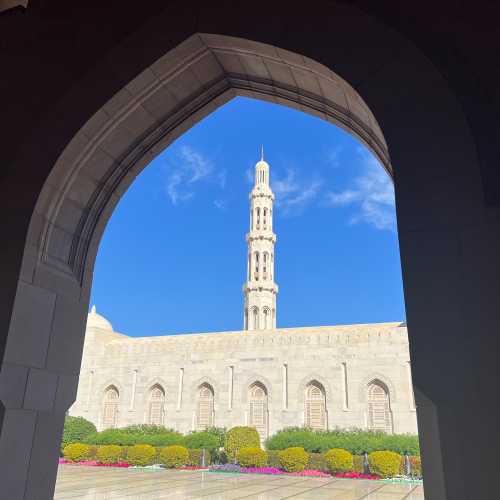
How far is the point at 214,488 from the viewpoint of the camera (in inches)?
443

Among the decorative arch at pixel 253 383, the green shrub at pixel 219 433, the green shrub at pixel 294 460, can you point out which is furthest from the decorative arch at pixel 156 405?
the green shrub at pixel 294 460

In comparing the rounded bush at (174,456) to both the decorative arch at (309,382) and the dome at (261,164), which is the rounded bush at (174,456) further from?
the dome at (261,164)

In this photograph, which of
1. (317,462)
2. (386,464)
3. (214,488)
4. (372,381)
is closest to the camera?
(214,488)

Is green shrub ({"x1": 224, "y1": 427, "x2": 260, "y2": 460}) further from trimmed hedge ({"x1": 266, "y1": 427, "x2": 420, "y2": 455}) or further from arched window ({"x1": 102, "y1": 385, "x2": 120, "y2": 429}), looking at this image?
arched window ({"x1": 102, "y1": 385, "x2": 120, "y2": 429})

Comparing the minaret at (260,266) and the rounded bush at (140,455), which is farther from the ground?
the minaret at (260,266)

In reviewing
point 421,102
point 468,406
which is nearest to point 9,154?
point 421,102

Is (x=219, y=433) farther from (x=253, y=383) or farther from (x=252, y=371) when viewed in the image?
(x=252, y=371)

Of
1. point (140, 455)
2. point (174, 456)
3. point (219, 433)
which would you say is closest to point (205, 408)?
point (219, 433)

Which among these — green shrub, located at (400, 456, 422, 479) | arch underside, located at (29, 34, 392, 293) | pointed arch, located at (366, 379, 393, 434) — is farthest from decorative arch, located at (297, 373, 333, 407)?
arch underside, located at (29, 34, 392, 293)

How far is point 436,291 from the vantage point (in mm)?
2115

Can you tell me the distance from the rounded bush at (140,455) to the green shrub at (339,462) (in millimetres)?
6747

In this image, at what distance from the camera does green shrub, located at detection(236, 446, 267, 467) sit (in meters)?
16.9

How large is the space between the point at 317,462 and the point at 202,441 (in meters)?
5.30

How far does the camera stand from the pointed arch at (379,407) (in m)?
20.8
